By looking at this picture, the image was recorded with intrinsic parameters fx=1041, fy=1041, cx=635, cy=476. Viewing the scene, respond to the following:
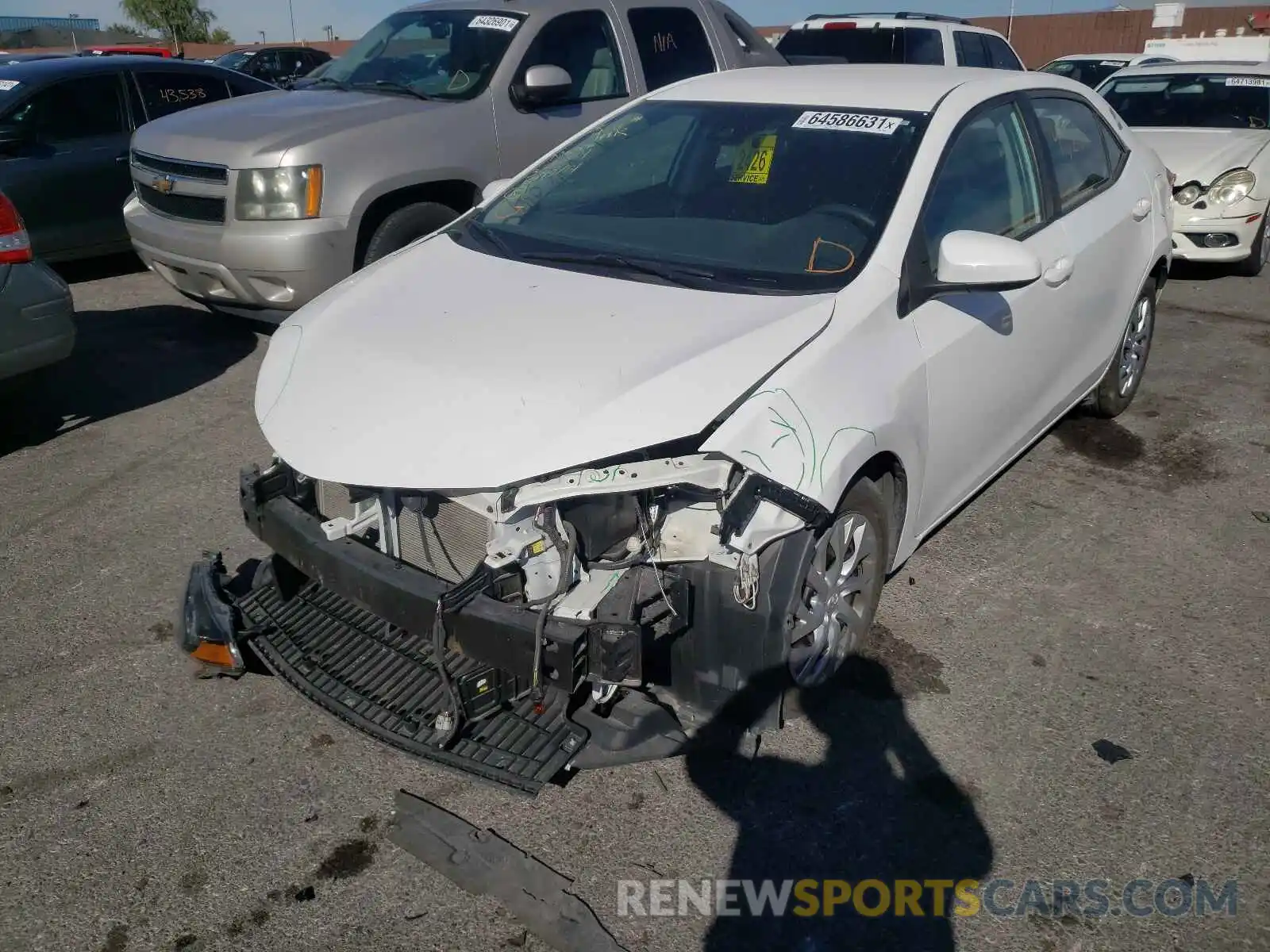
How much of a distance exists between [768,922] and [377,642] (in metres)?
1.30

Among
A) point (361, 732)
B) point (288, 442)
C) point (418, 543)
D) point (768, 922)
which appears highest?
point (288, 442)

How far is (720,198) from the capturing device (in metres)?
3.59

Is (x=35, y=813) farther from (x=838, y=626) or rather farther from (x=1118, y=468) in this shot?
(x=1118, y=468)

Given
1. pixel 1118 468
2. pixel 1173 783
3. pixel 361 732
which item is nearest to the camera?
pixel 361 732

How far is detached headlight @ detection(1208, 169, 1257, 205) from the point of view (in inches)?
314

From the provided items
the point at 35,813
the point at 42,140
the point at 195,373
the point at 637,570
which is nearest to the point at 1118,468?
the point at 637,570

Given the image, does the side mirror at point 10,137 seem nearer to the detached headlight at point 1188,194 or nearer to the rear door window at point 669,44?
the rear door window at point 669,44

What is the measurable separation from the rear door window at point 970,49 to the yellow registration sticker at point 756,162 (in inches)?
277

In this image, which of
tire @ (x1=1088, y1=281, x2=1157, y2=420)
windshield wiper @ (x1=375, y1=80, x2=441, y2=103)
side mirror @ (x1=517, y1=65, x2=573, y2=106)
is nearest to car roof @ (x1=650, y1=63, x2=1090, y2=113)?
tire @ (x1=1088, y1=281, x2=1157, y2=420)

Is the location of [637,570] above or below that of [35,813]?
above

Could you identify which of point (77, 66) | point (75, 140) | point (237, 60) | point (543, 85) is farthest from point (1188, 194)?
point (237, 60)

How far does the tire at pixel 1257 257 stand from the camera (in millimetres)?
8312

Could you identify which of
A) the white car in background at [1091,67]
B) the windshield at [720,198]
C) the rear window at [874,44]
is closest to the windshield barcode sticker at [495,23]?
the windshield at [720,198]

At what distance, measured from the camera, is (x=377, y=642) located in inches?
117
